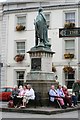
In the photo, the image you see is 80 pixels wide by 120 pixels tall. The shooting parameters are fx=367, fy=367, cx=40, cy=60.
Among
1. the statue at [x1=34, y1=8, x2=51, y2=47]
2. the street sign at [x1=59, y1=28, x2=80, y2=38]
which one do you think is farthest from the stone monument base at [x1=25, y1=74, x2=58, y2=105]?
the street sign at [x1=59, y1=28, x2=80, y2=38]

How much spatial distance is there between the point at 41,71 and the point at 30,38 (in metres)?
17.9

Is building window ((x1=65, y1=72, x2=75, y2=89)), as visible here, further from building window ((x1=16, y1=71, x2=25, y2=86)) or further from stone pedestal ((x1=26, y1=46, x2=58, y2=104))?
stone pedestal ((x1=26, y1=46, x2=58, y2=104))

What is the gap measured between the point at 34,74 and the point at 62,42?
54.3 feet

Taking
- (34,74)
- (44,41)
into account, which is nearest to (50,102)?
(34,74)

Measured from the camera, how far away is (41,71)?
19984mm

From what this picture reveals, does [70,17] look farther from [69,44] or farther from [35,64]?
[35,64]

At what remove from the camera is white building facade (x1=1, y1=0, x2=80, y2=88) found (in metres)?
35.6

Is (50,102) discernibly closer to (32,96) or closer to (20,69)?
(32,96)

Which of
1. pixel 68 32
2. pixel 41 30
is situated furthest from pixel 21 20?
pixel 68 32

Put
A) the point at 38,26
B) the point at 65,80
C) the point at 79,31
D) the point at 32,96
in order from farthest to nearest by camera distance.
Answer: the point at 65,80 → the point at 38,26 → the point at 32,96 → the point at 79,31

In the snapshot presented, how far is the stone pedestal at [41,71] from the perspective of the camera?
64.6 feet

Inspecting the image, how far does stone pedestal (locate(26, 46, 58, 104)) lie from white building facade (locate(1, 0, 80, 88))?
49.7ft

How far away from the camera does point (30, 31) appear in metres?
37.8

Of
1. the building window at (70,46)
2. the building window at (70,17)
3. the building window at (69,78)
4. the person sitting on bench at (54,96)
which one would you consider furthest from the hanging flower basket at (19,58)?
the person sitting on bench at (54,96)
